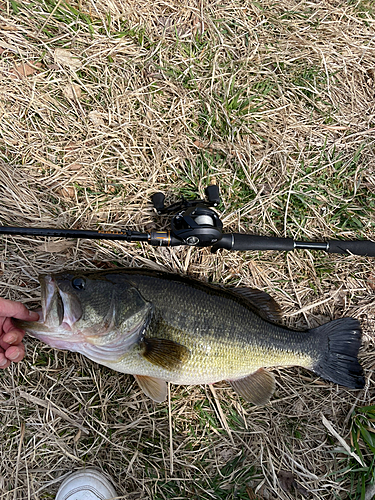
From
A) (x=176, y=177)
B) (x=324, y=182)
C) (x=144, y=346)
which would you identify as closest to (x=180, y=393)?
(x=144, y=346)

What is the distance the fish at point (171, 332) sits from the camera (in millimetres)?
2291

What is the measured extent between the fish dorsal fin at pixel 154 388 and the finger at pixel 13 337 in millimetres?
1002

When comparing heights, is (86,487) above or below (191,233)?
below

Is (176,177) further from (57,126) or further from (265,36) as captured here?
(265,36)

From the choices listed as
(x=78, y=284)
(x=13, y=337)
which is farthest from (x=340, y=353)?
(x=13, y=337)

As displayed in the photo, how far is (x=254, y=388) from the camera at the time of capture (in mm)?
2828

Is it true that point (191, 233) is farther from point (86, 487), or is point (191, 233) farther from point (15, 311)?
point (86, 487)

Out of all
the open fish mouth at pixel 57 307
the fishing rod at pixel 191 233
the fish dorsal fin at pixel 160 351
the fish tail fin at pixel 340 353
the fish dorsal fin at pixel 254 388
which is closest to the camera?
the open fish mouth at pixel 57 307

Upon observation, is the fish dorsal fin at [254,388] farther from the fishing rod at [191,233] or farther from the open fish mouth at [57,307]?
the open fish mouth at [57,307]

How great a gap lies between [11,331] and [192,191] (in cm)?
192

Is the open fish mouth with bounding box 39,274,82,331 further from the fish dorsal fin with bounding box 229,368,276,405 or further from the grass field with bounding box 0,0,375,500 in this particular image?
the fish dorsal fin with bounding box 229,368,276,405

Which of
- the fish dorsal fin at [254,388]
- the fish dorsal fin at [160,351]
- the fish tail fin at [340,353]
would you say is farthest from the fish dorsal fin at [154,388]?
the fish tail fin at [340,353]

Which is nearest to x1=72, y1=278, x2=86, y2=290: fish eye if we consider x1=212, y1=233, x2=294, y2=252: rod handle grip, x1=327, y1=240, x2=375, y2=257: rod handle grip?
x1=212, y1=233, x2=294, y2=252: rod handle grip

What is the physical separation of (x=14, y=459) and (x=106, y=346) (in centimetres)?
141
